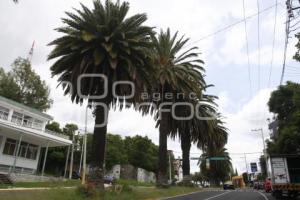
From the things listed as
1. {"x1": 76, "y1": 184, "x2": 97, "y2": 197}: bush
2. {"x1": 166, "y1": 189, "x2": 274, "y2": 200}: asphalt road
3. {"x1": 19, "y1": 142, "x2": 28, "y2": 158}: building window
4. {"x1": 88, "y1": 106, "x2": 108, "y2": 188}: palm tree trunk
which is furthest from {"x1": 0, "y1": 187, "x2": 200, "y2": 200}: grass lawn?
{"x1": 19, "y1": 142, "x2": 28, "y2": 158}: building window

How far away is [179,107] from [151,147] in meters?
51.7

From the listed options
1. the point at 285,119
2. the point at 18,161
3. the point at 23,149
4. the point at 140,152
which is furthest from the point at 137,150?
the point at 18,161

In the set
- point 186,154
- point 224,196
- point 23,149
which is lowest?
point 224,196

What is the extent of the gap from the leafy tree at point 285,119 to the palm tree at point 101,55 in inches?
999

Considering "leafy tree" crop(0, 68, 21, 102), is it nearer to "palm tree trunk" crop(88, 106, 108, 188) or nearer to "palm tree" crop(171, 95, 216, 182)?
"palm tree" crop(171, 95, 216, 182)

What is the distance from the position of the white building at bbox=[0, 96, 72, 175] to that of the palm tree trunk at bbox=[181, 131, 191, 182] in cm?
1604

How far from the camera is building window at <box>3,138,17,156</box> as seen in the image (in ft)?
131

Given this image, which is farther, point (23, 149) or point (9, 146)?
point (23, 149)

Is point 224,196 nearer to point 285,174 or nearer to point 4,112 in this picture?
point 285,174

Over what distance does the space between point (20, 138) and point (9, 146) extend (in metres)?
5.16

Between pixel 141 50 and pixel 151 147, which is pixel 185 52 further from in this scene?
pixel 151 147

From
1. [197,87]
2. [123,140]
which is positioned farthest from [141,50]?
[123,140]

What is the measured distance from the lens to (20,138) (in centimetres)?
3625

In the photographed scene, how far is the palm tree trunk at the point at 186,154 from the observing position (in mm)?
40281
